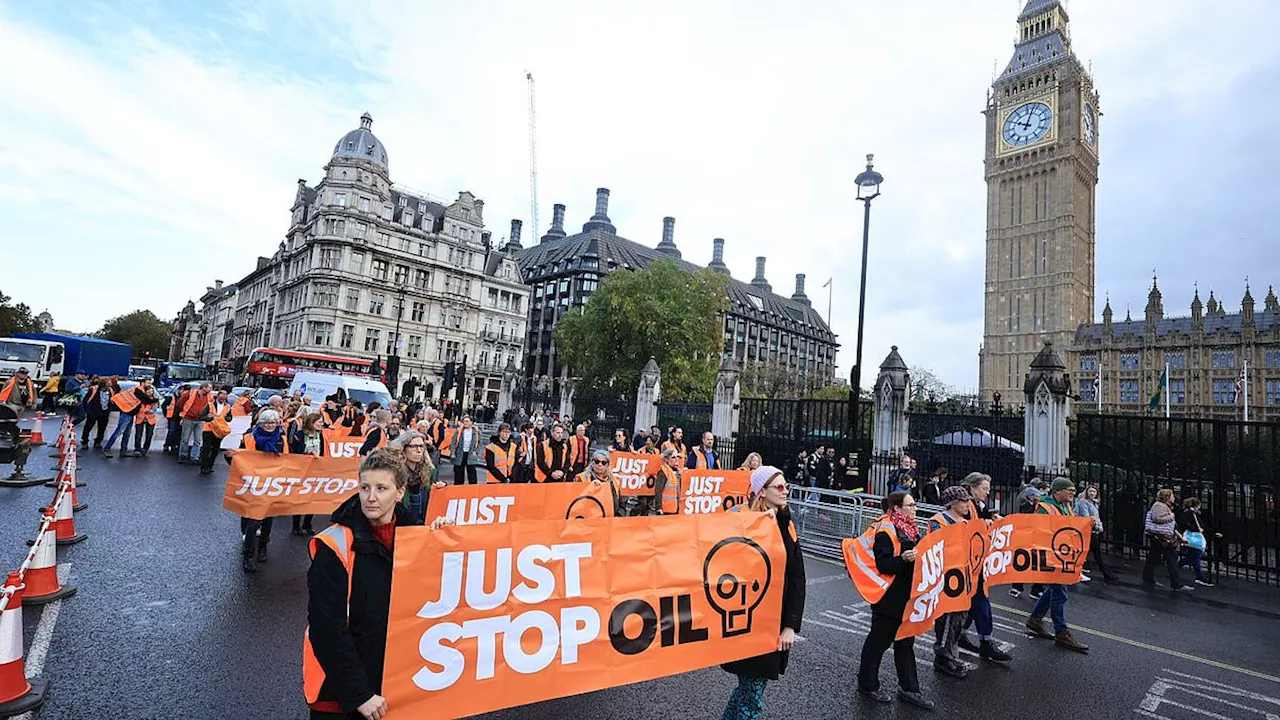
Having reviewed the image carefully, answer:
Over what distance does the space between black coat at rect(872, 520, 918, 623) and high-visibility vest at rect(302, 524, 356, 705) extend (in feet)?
13.3

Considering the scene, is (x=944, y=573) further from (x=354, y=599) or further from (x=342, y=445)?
(x=342, y=445)

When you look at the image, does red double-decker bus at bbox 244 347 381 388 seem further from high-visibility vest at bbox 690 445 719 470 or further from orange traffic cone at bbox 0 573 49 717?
orange traffic cone at bbox 0 573 49 717

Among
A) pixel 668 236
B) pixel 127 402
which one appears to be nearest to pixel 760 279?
pixel 668 236

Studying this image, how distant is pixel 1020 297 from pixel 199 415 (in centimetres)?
9184

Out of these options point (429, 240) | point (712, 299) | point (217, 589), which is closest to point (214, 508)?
point (217, 589)

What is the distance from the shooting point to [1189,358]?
6862 centimetres

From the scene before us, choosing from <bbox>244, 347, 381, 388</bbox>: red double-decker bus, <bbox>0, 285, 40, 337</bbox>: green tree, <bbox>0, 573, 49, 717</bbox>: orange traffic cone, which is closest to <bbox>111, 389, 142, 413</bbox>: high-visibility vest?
<bbox>0, 573, 49, 717</bbox>: orange traffic cone

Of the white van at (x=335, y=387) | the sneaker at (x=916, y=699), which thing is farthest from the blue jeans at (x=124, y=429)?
the sneaker at (x=916, y=699)

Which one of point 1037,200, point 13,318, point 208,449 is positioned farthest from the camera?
point 1037,200

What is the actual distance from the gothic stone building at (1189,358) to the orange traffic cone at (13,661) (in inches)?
2910

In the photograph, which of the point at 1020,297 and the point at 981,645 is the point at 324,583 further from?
the point at 1020,297

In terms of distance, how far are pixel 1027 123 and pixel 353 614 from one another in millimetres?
99595

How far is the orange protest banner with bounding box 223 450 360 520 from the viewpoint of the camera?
7.55 meters

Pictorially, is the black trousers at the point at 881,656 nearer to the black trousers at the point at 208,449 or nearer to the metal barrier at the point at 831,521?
the metal barrier at the point at 831,521
